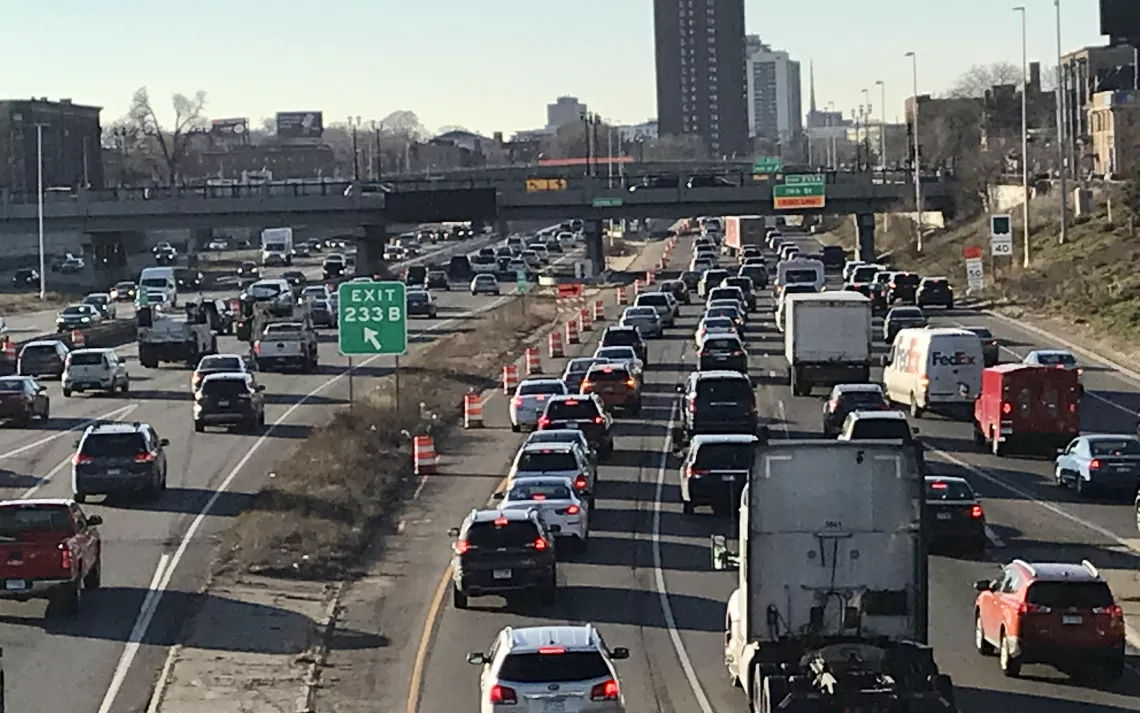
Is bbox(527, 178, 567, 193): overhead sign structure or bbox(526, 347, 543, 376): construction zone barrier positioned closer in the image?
bbox(526, 347, 543, 376): construction zone barrier

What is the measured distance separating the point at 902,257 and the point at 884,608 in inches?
4290

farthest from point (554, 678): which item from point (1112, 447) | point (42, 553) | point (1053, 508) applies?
point (1112, 447)

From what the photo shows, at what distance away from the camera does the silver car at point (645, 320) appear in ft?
267

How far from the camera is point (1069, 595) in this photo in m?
23.6

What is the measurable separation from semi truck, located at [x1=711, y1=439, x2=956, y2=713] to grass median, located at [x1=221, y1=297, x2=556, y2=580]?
1286 centimetres

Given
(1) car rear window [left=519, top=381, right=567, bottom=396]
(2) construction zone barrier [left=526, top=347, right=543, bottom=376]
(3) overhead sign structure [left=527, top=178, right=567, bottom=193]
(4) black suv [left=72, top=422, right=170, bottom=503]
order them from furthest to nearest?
(3) overhead sign structure [left=527, top=178, right=567, bottom=193]
(2) construction zone barrier [left=526, top=347, right=543, bottom=376]
(1) car rear window [left=519, top=381, right=567, bottom=396]
(4) black suv [left=72, top=422, right=170, bottom=503]

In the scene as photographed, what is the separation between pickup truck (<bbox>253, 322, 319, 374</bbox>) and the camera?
7062cm

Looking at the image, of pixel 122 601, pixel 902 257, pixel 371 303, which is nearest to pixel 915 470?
pixel 122 601

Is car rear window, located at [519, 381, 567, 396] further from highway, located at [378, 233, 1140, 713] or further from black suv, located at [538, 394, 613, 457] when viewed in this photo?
black suv, located at [538, 394, 613, 457]

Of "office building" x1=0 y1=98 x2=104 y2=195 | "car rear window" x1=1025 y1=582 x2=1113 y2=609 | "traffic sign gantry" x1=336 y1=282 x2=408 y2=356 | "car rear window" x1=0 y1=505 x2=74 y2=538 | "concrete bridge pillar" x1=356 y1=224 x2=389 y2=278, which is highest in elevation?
"office building" x1=0 y1=98 x2=104 y2=195

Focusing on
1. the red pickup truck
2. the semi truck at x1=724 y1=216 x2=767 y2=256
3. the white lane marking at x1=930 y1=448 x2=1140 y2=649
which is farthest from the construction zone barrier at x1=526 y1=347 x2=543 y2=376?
the semi truck at x1=724 y1=216 x2=767 y2=256

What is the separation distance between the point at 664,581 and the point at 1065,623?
9123 millimetres

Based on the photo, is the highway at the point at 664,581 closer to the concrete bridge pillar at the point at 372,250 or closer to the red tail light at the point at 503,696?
the red tail light at the point at 503,696

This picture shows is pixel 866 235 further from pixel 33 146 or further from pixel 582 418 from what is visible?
pixel 33 146
